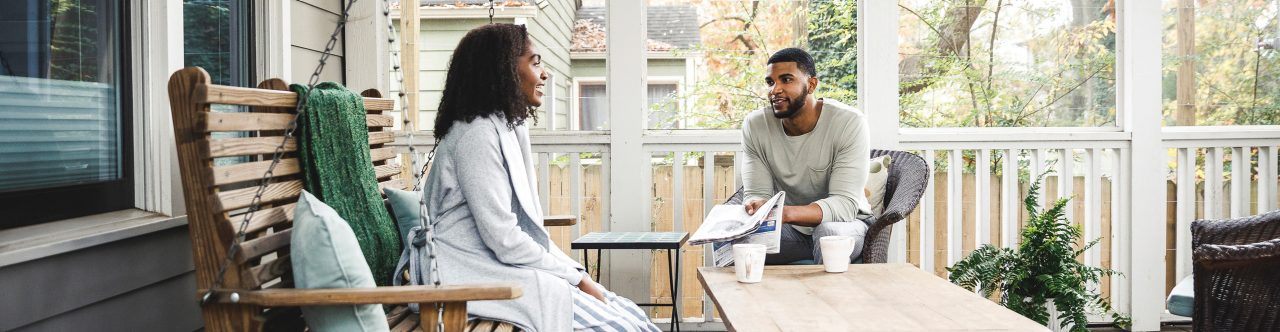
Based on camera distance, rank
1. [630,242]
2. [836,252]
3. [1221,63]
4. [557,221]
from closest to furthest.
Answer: [836,252], [557,221], [630,242], [1221,63]

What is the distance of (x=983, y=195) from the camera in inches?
160

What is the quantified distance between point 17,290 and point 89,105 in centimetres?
53

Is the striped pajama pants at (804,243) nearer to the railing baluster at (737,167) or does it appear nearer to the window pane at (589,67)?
the railing baluster at (737,167)

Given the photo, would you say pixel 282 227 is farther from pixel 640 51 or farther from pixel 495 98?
pixel 640 51

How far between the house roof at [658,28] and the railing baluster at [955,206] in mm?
1226

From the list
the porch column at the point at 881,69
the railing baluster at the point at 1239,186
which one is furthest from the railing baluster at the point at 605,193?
the railing baluster at the point at 1239,186

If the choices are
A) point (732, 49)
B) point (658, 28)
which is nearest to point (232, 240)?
point (658, 28)

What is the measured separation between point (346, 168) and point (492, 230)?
43 centimetres

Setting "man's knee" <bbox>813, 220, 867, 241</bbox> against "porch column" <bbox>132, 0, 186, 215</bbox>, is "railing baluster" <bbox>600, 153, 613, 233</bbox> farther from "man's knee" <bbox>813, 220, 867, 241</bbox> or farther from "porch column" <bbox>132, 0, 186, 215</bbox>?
"porch column" <bbox>132, 0, 186, 215</bbox>

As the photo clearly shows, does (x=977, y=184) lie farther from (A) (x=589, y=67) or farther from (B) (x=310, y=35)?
(B) (x=310, y=35)

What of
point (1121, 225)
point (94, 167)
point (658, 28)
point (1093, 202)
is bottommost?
point (1121, 225)

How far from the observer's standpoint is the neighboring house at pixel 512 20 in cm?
402

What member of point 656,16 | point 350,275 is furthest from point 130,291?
point 656,16

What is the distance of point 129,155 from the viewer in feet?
7.66
